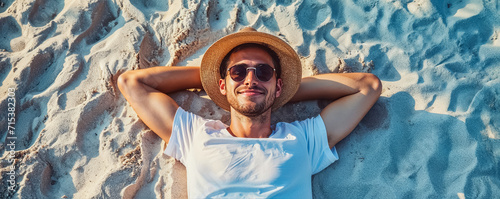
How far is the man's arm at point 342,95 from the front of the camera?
110 inches

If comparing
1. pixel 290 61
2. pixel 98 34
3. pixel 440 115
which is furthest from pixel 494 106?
pixel 98 34

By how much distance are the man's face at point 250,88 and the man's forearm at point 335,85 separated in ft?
1.24

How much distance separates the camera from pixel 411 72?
3.14 meters

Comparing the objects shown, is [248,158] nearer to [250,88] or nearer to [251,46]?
[250,88]

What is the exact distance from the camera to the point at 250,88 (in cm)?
262

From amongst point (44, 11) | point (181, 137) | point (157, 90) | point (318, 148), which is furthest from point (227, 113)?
point (44, 11)

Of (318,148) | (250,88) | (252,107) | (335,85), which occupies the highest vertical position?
(250,88)

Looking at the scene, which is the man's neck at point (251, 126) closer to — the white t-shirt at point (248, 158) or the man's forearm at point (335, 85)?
the white t-shirt at point (248, 158)

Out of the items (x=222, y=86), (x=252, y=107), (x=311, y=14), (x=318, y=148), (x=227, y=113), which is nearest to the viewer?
(x=252, y=107)

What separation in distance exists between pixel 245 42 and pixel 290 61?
418 mm

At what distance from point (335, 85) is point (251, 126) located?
0.83 meters

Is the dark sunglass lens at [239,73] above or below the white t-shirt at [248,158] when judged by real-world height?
above

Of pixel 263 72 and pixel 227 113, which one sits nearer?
pixel 263 72

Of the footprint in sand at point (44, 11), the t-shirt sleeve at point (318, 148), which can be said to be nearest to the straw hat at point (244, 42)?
the t-shirt sleeve at point (318, 148)
